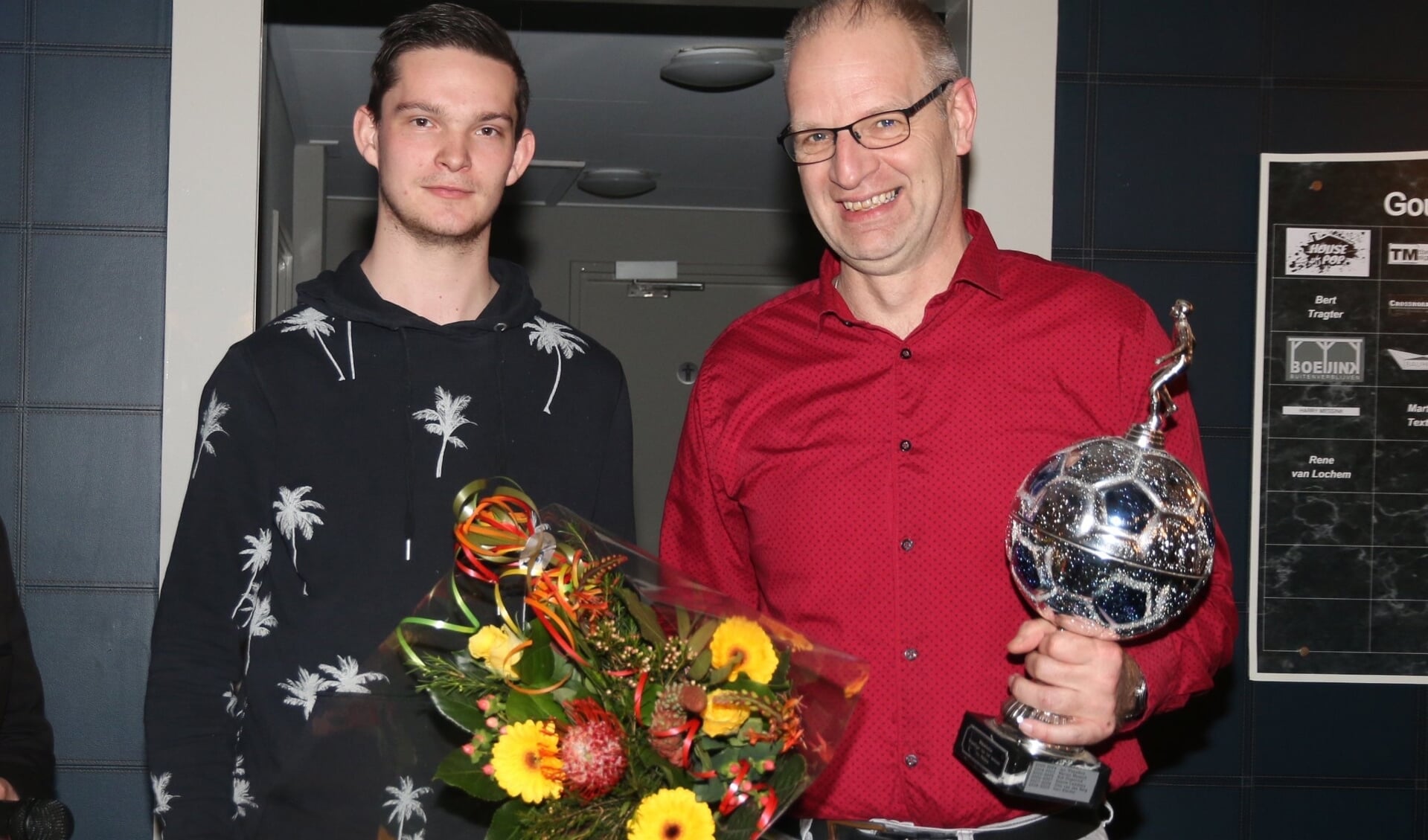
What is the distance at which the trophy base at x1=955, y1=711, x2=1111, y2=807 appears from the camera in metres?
1.32

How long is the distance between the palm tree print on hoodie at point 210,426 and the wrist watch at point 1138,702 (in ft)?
3.95

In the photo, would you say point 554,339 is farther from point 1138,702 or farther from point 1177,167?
point 1177,167

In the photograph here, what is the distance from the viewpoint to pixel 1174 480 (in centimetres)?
128

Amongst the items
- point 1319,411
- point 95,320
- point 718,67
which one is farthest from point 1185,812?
point 718,67

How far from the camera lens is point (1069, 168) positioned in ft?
9.00

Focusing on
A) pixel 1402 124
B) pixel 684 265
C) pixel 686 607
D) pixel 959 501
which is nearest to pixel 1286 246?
Result: pixel 1402 124

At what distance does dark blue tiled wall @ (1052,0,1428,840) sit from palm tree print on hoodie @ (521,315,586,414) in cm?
129

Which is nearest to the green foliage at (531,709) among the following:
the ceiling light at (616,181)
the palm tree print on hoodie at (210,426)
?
the palm tree print on hoodie at (210,426)

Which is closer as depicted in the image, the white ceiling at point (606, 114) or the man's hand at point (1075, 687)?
the man's hand at point (1075, 687)

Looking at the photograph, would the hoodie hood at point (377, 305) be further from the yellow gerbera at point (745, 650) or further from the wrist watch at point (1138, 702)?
the wrist watch at point (1138, 702)

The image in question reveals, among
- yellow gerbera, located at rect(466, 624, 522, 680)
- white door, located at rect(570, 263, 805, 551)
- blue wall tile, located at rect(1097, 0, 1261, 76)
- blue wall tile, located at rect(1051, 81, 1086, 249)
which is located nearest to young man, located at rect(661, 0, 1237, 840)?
yellow gerbera, located at rect(466, 624, 522, 680)

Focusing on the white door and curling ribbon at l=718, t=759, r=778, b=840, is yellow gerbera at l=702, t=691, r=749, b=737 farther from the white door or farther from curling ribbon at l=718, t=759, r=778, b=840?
the white door

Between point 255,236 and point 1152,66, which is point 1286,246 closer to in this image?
point 1152,66

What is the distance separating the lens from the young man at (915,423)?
1.60 metres
